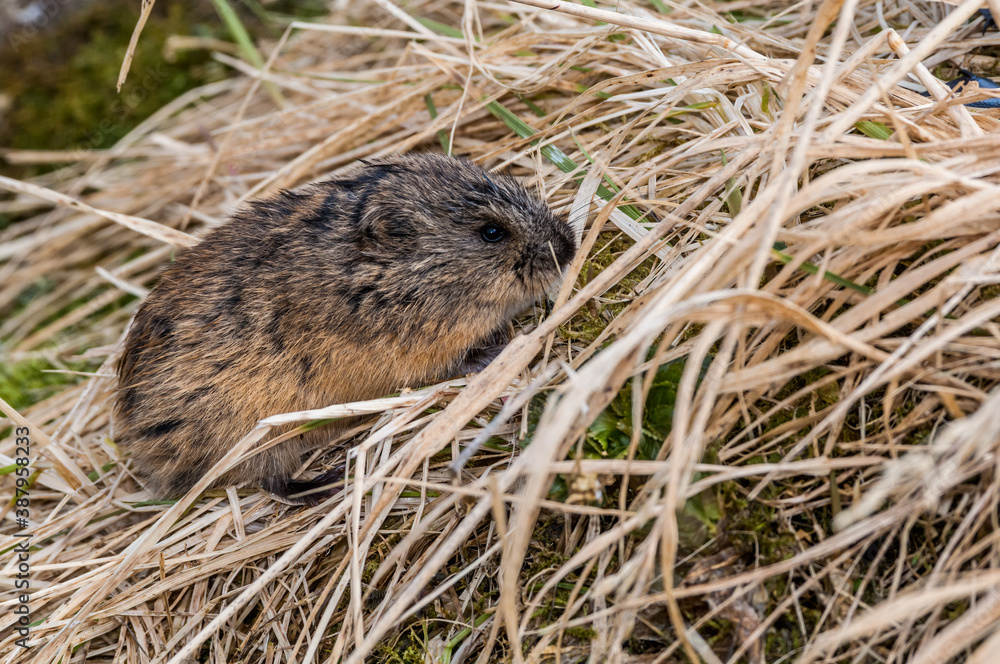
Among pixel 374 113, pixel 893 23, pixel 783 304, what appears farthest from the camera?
pixel 374 113

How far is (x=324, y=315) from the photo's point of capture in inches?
144

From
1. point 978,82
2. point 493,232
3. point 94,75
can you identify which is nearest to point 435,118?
point 493,232

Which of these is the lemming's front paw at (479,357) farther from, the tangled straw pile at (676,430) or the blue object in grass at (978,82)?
the blue object in grass at (978,82)

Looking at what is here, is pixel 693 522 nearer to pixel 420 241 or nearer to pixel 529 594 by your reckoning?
pixel 529 594

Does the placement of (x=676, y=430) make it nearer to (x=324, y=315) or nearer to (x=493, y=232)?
(x=493, y=232)

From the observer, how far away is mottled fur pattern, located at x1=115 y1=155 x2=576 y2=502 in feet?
11.9

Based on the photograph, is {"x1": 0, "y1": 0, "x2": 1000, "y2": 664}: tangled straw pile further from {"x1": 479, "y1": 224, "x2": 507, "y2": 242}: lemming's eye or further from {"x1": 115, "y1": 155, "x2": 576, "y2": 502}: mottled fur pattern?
{"x1": 479, "y1": 224, "x2": 507, "y2": 242}: lemming's eye

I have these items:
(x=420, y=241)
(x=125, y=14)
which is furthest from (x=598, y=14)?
(x=125, y=14)

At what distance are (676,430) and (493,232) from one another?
68.9 inches

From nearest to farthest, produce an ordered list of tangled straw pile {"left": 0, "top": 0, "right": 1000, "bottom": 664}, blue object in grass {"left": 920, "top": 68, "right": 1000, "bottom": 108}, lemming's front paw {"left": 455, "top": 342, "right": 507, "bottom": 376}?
tangled straw pile {"left": 0, "top": 0, "right": 1000, "bottom": 664} < blue object in grass {"left": 920, "top": 68, "right": 1000, "bottom": 108} < lemming's front paw {"left": 455, "top": 342, "right": 507, "bottom": 376}

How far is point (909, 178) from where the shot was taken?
8.39 ft

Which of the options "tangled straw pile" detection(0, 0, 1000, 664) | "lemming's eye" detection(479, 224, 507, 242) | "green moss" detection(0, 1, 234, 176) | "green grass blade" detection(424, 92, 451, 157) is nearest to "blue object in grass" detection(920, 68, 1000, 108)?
"tangled straw pile" detection(0, 0, 1000, 664)

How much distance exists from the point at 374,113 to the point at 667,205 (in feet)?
7.56

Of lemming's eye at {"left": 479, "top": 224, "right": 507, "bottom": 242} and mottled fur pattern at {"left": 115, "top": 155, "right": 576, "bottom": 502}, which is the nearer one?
mottled fur pattern at {"left": 115, "top": 155, "right": 576, "bottom": 502}
